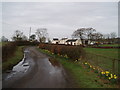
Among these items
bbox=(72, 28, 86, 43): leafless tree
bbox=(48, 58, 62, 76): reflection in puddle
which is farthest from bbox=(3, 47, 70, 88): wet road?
bbox=(72, 28, 86, 43): leafless tree

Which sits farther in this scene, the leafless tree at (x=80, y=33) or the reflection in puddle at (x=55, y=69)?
the leafless tree at (x=80, y=33)

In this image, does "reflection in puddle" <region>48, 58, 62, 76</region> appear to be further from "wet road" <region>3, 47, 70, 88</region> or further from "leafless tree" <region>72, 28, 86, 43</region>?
"leafless tree" <region>72, 28, 86, 43</region>

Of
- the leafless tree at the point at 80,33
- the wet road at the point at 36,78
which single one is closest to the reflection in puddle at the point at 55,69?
the wet road at the point at 36,78

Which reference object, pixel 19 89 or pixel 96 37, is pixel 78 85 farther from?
pixel 96 37

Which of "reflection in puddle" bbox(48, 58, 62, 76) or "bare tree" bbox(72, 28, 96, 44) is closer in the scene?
"reflection in puddle" bbox(48, 58, 62, 76)

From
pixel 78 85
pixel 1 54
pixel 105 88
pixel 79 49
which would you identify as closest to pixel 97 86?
pixel 105 88

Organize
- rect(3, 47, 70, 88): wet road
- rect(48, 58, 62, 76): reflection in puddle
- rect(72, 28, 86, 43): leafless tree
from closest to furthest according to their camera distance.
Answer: rect(3, 47, 70, 88): wet road
rect(48, 58, 62, 76): reflection in puddle
rect(72, 28, 86, 43): leafless tree

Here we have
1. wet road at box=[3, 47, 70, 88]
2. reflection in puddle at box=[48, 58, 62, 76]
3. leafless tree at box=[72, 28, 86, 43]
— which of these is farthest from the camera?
leafless tree at box=[72, 28, 86, 43]

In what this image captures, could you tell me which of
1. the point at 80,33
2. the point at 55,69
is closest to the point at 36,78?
the point at 55,69

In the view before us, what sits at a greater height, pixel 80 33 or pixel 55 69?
pixel 80 33

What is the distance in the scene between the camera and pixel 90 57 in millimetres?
12148

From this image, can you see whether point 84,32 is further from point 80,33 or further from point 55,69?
point 55,69

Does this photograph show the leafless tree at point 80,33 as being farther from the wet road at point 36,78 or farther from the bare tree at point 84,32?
the wet road at point 36,78

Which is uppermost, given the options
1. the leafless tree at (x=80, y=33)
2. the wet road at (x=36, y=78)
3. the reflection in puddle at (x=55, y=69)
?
the leafless tree at (x=80, y=33)
